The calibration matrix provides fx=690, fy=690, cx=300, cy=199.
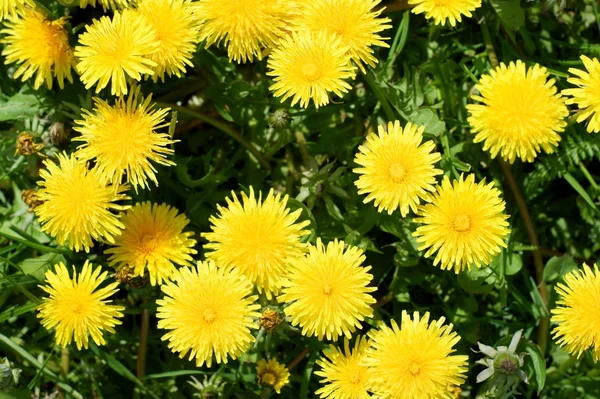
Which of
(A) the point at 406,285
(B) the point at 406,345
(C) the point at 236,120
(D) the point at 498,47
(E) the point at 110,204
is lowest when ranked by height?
(B) the point at 406,345

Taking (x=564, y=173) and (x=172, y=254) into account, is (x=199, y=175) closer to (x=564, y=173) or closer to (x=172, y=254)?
(x=172, y=254)

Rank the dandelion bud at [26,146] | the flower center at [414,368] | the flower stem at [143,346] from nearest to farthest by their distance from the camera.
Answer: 1. the flower center at [414,368]
2. the dandelion bud at [26,146]
3. the flower stem at [143,346]

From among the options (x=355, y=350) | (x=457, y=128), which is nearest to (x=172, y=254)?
(x=355, y=350)

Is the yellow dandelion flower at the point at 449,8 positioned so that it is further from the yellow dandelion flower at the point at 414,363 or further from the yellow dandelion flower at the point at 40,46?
the yellow dandelion flower at the point at 40,46

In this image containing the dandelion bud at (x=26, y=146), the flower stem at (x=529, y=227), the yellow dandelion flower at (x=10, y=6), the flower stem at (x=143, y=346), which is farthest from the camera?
the flower stem at (x=143, y=346)

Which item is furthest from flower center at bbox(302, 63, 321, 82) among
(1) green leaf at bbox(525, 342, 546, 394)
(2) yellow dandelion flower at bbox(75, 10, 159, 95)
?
(1) green leaf at bbox(525, 342, 546, 394)

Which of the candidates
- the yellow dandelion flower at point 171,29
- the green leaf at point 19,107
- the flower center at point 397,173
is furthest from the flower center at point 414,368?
the green leaf at point 19,107
